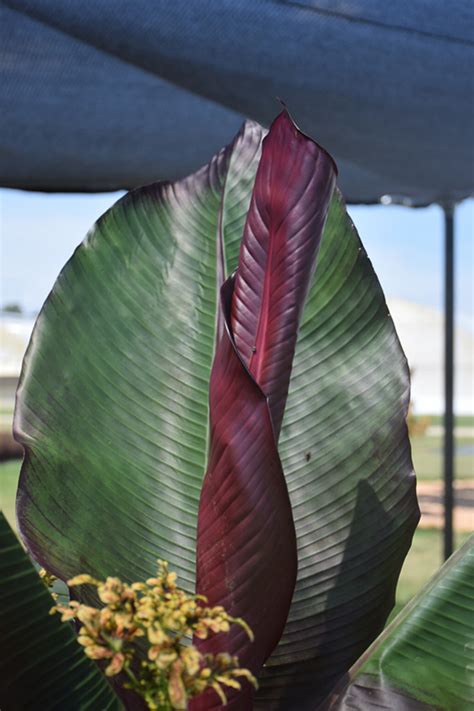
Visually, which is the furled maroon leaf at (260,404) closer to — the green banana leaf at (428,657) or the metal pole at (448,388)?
the green banana leaf at (428,657)

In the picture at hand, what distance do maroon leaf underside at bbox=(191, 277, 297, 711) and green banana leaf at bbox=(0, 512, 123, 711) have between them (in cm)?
9

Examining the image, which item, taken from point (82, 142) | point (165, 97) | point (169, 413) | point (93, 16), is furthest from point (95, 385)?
point (82, 142)

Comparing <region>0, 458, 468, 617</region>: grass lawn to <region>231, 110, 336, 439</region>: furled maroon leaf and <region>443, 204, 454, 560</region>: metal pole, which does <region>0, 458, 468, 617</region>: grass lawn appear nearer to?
<region>443, 204, 454, 560</region>: metal pole

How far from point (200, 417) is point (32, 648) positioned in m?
0.25

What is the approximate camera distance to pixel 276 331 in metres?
0.60

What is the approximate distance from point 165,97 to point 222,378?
3.63 ft

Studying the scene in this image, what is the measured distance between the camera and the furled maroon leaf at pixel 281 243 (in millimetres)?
600

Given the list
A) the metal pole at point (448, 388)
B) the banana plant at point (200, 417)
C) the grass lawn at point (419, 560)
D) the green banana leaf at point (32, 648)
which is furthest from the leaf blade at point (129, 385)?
the grass lawn at point (419, 560)

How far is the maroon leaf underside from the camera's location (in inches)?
22.1

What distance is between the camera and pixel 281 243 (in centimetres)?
60

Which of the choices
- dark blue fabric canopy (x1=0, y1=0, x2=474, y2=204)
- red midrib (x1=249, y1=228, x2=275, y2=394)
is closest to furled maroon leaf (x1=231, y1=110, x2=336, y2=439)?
red midrib (x1=249, y1=228, x2=275, y2=394)

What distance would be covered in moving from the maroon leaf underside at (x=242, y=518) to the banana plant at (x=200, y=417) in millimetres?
17

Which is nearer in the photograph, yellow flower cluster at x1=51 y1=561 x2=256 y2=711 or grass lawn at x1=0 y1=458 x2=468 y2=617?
yellow flower cluster at x1=51 y1=561 x2=256 y2=711

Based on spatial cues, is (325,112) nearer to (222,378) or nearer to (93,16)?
(93,16)
